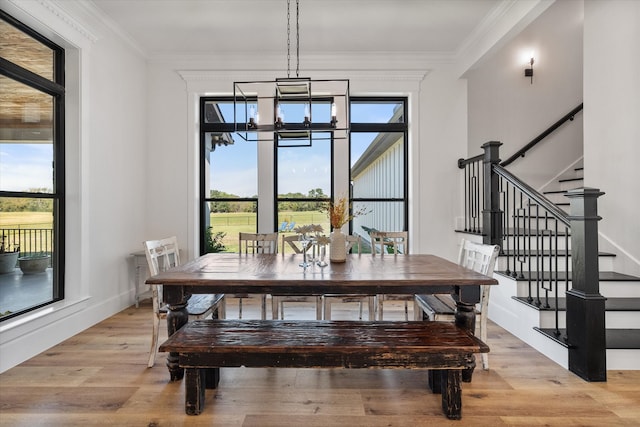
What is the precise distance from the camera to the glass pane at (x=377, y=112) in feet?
16.1

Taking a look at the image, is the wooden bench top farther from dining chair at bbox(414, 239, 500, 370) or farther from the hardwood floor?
the hardwood floor

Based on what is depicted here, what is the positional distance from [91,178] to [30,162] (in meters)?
0.56

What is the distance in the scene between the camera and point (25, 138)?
2.92 m

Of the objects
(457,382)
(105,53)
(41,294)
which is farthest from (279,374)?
(105,53)

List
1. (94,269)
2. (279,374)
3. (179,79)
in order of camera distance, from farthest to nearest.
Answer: (179,79) < (94,269) < (279,374)

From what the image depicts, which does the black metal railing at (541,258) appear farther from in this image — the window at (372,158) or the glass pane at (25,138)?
the glass pane at (25,138)

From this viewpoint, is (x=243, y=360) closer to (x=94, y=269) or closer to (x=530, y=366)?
(x=530, y=366)

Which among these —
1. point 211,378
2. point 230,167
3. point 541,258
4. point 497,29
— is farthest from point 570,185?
point 211,378

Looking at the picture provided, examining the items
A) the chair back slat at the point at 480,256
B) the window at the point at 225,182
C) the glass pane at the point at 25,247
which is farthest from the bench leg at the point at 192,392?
the window at the point at 225,182

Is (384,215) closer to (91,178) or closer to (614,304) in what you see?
(614,304)

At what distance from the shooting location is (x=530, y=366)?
101 inches

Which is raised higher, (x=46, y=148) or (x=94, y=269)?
(x=46, y=148)

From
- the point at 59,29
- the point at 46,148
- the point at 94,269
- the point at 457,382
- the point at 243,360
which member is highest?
the point at 59,29

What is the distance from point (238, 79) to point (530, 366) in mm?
4479
